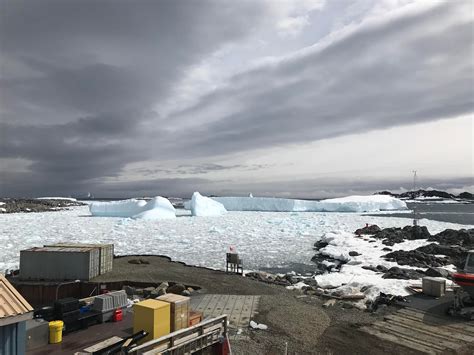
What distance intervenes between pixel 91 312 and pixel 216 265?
15799 mm

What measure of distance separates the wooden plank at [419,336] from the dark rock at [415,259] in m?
15.6

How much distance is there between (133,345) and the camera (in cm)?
941

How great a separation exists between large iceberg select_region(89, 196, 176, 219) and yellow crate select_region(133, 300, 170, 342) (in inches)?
2234

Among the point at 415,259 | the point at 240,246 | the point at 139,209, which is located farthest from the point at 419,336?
the point at 139,209

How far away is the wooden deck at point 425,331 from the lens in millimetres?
11742

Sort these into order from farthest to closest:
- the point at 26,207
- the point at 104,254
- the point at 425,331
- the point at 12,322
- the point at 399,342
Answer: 1. the point at 26,207
2. the point at 104,254
3. the point at 425,331
4. the point at 399,342
5. the point at 12,322

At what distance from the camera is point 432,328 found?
1305cm

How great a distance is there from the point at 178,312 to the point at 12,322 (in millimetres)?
4438

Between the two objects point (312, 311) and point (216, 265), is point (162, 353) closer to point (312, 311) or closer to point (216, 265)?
point (312, 311)

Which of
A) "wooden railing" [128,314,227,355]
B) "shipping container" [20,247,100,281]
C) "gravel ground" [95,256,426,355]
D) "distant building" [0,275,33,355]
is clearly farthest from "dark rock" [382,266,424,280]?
"distant building" [0,275,33,355]

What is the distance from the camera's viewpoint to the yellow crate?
398 inches

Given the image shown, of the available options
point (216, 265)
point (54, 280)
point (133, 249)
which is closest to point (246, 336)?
point (54, 280)

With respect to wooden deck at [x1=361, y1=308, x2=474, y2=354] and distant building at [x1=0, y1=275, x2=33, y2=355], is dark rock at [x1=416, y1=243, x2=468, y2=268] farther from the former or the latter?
distant building at [x1=0, y1=275, x2=33, y2=355]

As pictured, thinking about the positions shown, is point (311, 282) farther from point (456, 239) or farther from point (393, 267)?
point (456, 239)
